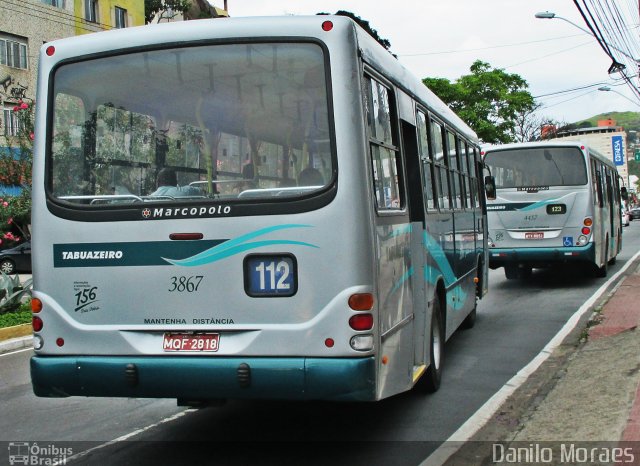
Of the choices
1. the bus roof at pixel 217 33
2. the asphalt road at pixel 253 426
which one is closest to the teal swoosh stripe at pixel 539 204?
the asphalt road at pixel 253 426

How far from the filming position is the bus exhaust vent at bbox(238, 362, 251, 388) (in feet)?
17.0

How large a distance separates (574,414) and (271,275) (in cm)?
288

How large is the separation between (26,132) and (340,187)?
1369 centimetres

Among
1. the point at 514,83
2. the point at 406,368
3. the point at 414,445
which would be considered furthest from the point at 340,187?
the point at 514,83

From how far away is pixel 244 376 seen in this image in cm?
517

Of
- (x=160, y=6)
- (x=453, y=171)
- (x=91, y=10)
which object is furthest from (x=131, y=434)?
(x=160, y=6)

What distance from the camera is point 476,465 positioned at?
546 cm

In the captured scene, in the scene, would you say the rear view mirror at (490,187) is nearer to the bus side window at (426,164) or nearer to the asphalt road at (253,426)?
the asphalt road at (253,426)

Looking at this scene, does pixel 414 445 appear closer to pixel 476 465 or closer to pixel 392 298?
pixel 476 465

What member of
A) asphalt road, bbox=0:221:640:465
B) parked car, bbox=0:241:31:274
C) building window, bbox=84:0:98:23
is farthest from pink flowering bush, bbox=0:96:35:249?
building window, bbox=84:0:98:23

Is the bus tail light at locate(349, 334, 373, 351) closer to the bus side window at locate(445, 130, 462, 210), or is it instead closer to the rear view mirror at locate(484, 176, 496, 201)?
the bus side window at locate(445, 130, 462, 210)

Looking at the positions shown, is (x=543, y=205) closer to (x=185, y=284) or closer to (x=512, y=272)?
(x=512, y=272)

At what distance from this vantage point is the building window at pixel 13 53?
3281 centimetres

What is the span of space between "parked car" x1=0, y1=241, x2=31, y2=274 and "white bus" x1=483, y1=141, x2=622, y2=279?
1686 cm
